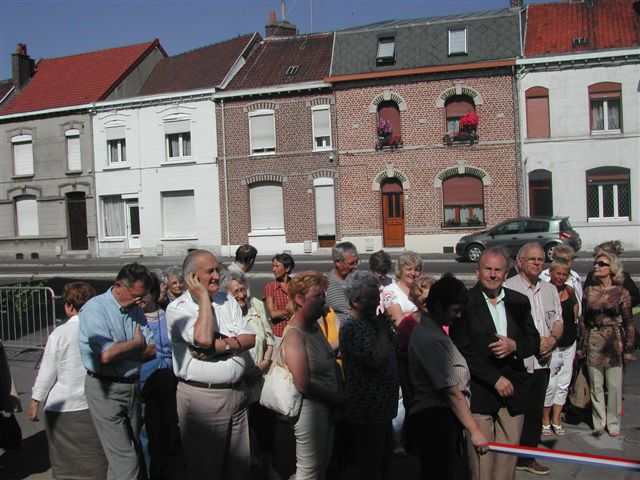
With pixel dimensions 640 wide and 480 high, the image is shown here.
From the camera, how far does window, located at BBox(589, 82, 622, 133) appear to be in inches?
969

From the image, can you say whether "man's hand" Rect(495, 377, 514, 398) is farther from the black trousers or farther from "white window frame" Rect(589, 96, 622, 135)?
"white window frame" Rect(589, 96, 622, 135)

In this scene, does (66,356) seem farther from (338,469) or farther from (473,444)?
(473,444)

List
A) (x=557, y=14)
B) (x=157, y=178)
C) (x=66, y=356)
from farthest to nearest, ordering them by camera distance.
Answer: (x=157, y=178) < (x=557, y=14) < (x=66, y=356)

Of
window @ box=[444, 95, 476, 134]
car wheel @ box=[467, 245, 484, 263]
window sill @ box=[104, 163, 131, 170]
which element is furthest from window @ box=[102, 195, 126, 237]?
car wheel @ box=[467, 245, 484, 263]

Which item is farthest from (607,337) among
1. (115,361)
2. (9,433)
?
(9,433)

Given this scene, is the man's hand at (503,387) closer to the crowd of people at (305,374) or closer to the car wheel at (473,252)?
the crowd of people at (305,374)

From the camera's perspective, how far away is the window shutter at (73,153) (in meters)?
31.8

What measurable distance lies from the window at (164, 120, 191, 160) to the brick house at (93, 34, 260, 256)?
4 centimetres

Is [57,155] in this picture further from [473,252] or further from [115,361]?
[115,361]

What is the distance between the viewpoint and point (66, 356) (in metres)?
5.09

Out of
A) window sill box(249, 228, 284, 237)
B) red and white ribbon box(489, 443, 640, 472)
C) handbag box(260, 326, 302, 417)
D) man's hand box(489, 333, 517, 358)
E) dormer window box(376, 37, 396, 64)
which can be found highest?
dormer window box(376, 37, 396, 64)

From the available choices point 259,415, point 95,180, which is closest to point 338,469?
point 259,415

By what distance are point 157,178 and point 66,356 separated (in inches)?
1023

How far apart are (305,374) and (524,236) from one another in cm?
1850
